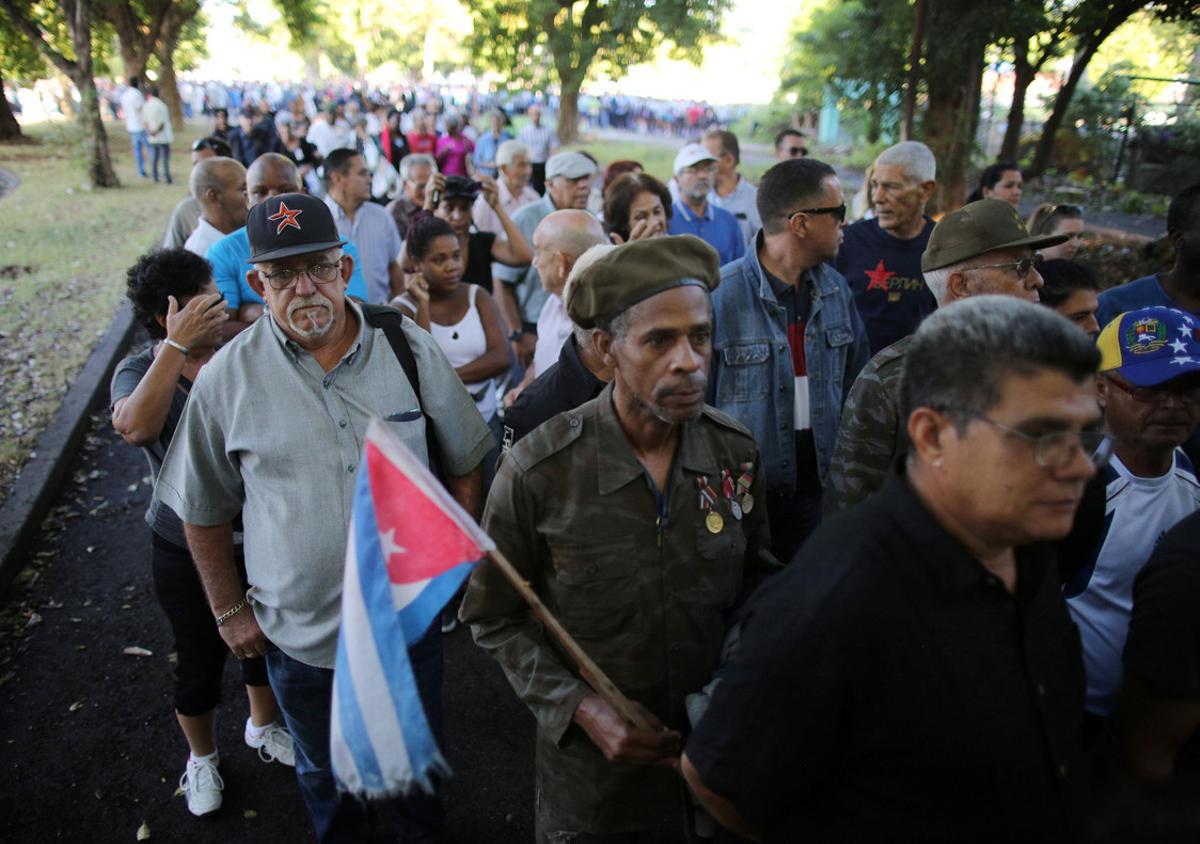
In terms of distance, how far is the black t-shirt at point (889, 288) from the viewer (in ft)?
16.3

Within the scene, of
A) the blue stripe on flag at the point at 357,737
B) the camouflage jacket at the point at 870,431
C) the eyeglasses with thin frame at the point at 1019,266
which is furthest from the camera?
the eyeglasses with thin frame at the point at 1019,266

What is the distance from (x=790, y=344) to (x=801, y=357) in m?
0.08

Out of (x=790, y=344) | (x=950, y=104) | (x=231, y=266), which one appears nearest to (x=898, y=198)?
(x=790, y=344)

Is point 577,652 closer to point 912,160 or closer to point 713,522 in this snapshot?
point 713,522

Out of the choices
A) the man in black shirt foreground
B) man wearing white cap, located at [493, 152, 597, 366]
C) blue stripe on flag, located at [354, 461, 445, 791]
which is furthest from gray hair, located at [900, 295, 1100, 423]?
man wearing white cap, located at [493, 152, 597, 366]

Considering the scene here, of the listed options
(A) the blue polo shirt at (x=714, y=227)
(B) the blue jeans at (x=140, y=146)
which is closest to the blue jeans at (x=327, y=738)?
(A) the blue polo shirt at (x=714, y=227)

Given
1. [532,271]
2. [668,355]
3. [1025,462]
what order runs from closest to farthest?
[1025,462] < [668,355] < [532,271]

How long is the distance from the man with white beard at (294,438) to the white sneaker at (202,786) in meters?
0.94

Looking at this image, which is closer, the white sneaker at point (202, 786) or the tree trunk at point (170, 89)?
the white sneaker at point (202, 786)

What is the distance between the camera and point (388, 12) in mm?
64375

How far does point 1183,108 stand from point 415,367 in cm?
1787

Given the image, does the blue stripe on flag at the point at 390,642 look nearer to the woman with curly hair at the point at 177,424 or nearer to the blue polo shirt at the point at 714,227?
the woman with curly hair at the point at 177,424

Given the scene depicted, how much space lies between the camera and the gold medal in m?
2.37

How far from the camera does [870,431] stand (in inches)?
114
